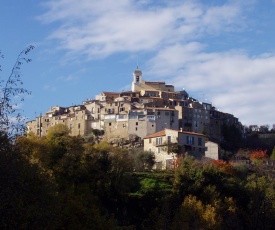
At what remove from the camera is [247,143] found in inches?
3910

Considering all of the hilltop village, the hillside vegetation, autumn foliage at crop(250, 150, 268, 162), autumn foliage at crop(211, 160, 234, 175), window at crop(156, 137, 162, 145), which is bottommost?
the hillside vegetation

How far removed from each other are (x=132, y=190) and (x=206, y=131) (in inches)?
1714

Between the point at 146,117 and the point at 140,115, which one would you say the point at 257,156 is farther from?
the point at 140,115

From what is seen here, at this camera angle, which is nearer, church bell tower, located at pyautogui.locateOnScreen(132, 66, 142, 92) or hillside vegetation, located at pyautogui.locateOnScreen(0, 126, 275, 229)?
hillside vegetation, located at pyautogui.locateOnScreen(0, 126, 275, 229)

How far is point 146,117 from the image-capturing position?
9069 centimetres

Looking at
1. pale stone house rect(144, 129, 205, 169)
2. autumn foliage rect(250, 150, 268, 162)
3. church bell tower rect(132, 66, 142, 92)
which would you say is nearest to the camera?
pale stone house rect(144, 129, 205, 169)

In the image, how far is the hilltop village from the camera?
8358 centimetres

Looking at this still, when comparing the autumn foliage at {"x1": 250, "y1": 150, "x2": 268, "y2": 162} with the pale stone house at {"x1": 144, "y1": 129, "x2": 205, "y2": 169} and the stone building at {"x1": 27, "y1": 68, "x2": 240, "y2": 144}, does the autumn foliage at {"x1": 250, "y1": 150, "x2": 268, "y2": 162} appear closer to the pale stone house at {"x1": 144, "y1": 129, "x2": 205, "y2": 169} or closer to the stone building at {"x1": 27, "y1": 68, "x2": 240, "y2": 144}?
the pale stone house at {"x1": 144, "y1": 129, "x2": 205, "y2": 169}

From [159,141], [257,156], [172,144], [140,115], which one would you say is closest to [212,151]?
[257,156]

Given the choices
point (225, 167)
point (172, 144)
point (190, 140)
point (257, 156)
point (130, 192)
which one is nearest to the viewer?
point (130, 192)

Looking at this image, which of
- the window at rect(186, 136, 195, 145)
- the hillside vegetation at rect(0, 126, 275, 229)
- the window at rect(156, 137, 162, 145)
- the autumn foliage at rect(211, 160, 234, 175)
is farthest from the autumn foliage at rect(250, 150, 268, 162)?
the hillside vegetation at rect(0, 126, 275, 229)

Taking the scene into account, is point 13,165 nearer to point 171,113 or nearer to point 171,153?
point 171,153

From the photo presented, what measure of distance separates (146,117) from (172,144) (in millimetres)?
17490

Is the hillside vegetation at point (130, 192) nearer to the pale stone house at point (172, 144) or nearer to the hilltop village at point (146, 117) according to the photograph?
the pale stone house at point (172, 144)
